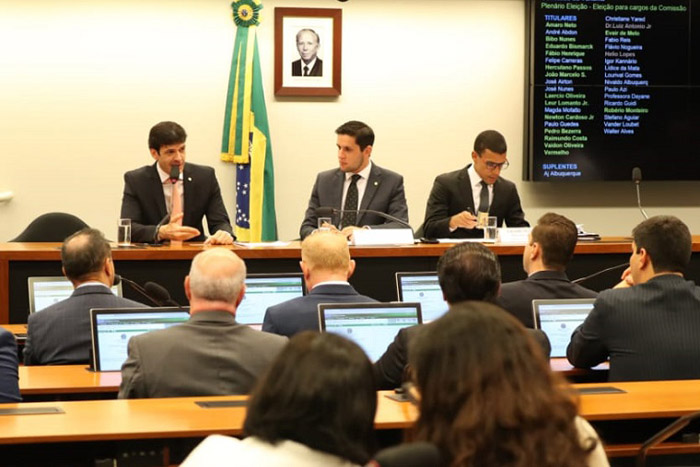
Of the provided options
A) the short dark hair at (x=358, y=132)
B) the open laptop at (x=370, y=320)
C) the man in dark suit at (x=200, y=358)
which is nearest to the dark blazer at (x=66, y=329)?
the open laptop at (x=370, y=320)

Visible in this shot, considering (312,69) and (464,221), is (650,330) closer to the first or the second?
(464,221)

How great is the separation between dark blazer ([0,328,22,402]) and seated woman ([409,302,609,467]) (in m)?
2.04

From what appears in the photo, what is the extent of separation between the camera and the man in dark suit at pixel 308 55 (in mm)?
8297

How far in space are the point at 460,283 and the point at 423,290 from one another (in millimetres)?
1765

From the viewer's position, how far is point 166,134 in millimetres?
6664

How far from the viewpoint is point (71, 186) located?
8.16m

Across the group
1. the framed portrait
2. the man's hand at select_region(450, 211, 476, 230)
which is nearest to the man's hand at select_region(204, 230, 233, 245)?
the man's hand at select_region(450, 211, 476, 230)

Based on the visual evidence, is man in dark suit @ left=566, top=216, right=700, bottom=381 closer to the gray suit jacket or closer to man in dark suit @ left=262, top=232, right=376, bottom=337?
A: man in dark suit @ left=262, top=232, right=376, bottom=337

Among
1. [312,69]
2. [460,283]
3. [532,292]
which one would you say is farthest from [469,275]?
[312,69]

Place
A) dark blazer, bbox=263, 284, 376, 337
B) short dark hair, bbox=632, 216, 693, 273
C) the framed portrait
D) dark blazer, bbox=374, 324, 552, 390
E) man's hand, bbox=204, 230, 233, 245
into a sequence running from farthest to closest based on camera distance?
the framed portrait, man's hand, bbox=204, 230, 233, 245, dark blazer, bbox=263, 284, 376, 337, short dark hair, bbox=632, 216, 693, 273, dark blazer, bbox=374, 324, 552, 390

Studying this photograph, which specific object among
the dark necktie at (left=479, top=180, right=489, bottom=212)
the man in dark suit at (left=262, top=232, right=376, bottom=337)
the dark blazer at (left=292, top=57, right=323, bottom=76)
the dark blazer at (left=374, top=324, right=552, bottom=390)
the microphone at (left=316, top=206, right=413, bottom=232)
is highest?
the dark blazer at (left=292, top=57, right=323, bottom=76)

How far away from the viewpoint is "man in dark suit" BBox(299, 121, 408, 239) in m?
7.09

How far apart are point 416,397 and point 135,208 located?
517 centimetres

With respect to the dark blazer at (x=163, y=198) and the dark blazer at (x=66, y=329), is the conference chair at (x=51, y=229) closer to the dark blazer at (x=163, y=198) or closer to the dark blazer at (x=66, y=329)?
the dark blazer at (x=163, y=198)
